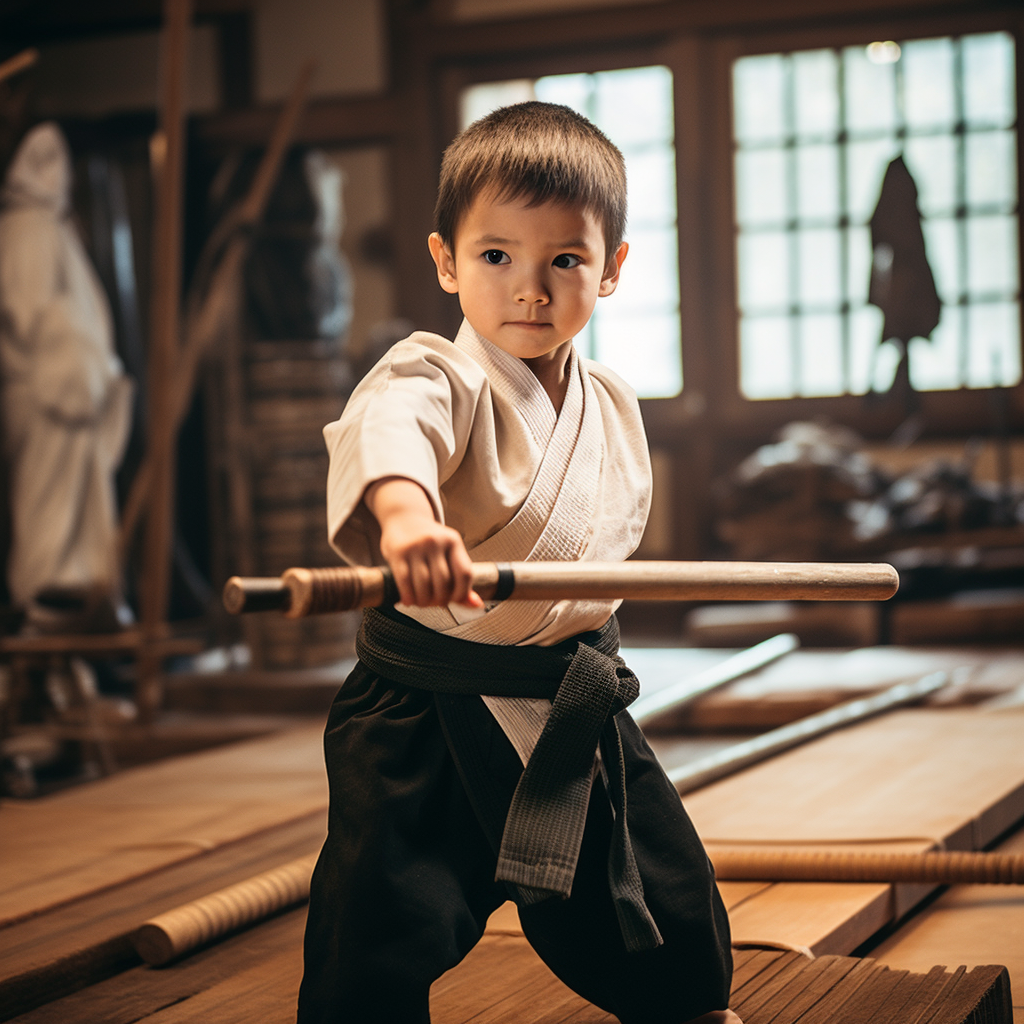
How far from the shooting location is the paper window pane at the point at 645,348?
19.9 feet

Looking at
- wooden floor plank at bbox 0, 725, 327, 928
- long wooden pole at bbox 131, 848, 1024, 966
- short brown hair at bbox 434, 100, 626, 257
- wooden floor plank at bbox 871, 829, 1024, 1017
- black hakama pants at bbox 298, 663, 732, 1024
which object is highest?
short brown hair at bbox 434, 100, 626, 257

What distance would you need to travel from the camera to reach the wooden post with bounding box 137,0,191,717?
3617 mm

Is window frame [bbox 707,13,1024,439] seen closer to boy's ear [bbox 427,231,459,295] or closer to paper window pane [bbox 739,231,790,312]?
paper window pane [bbox 739,231,790,312]

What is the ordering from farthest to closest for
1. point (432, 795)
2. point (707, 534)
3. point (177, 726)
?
point (707, 534) < point (177, 726) < point (432, 795)

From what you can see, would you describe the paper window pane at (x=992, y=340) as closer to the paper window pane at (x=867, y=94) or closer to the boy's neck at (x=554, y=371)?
the paper window pane at (x=867, y=94)

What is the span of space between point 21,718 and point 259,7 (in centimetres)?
384

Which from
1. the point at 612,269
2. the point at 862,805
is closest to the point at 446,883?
the point at 612,269

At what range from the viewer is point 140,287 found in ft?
20.1

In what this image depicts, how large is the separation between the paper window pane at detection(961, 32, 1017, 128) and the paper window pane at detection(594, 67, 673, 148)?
128cm

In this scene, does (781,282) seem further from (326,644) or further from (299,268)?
(326,644)

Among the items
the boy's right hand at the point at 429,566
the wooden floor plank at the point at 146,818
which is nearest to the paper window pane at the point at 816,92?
the wooden floor plank at the point at 146,818

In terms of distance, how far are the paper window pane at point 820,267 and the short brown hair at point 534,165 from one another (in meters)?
4.82

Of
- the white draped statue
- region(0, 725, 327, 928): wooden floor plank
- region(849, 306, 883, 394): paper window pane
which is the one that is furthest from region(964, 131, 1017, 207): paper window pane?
region(0, 725, 327, 928): wooden floor plank

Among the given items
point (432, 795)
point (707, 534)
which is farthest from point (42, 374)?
point (432, 795)
